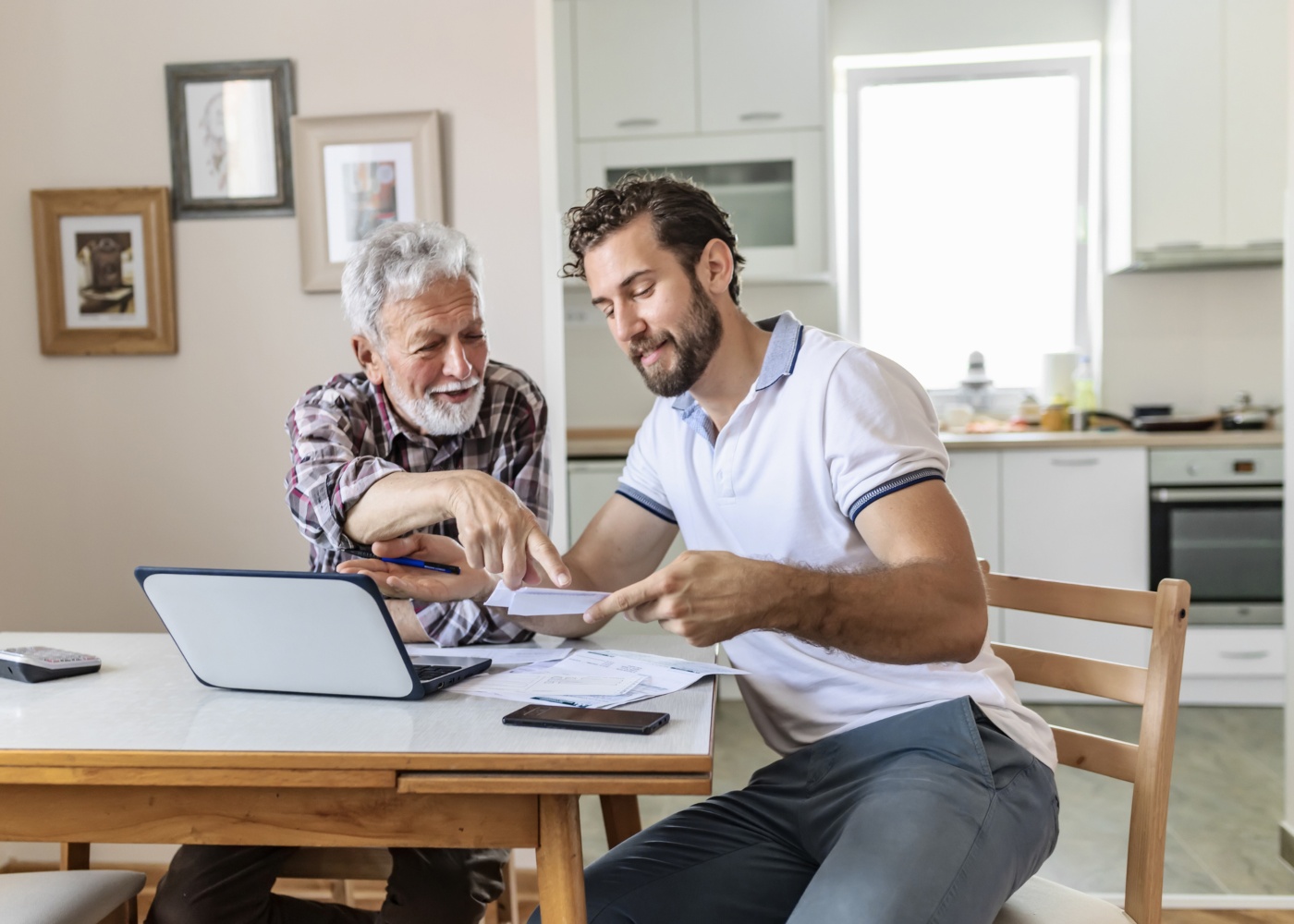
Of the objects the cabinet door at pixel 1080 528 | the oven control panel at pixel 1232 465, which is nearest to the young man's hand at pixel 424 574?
the cabinet door at pixel 1080 528

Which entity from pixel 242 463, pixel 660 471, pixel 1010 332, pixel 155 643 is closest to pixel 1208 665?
pixel 1010 332

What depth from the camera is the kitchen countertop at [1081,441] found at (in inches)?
147

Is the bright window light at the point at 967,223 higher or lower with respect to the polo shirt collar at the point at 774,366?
higher

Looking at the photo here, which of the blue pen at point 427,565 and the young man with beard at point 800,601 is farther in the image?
the blue pen at point 427,565

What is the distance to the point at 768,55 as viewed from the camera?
4.05m

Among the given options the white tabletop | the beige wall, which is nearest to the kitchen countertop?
the beige wall

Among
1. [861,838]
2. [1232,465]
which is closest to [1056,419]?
[1232,465]

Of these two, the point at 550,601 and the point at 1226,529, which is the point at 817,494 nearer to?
the point at 550,601

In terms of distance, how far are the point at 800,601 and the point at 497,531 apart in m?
0.40

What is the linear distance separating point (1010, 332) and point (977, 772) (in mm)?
3694

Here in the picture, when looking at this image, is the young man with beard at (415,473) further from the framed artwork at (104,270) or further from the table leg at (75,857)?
the framed artwork at (104,270)

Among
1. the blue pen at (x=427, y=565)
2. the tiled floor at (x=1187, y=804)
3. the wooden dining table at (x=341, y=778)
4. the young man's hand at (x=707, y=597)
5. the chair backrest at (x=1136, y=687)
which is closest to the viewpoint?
the wooden dining table at (x=341, y=778)

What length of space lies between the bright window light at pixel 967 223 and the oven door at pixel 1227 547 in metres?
1.00

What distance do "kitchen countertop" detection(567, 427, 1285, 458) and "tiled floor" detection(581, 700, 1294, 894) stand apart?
0.91 metres
